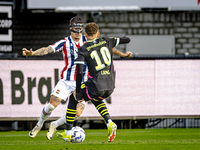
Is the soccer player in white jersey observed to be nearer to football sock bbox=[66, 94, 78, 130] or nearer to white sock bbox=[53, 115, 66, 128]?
white sock bbox=[53, 115, 66, 128]

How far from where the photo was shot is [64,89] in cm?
837

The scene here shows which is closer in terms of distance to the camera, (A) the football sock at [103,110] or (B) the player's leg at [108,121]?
(B) the player's leg at [108,121]

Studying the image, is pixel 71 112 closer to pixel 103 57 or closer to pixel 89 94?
pixel 89 94

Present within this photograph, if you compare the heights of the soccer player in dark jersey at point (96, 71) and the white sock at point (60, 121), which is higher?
the soccer player in dark jersey at point (96, 71)

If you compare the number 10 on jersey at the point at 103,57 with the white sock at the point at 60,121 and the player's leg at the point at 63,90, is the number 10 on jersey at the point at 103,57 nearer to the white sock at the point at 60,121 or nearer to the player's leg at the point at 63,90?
the player's leg at the point at 63,90

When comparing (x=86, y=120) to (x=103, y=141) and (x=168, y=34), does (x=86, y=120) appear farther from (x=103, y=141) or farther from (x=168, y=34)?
(x=168, y=34)

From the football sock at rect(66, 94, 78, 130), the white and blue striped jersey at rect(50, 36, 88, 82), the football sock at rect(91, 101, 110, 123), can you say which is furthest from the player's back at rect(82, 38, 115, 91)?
the white and blue striped jersey at rect(50, 36, 88, 82)

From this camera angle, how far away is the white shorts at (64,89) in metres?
8.33

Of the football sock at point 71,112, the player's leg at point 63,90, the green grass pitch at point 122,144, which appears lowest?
the green grass pitch at point 122,144

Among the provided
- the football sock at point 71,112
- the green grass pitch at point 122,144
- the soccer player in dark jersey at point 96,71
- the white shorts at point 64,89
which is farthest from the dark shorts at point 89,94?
the green grass pitch at point 122,144

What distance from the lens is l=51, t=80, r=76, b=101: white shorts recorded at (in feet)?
27.3

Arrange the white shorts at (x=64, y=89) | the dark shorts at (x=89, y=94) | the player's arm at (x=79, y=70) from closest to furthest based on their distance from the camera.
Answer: the player's arm at (x=79, y=70)
the dark shorts at (x=89, y=94)
the white shorts at (x=64, y=89)

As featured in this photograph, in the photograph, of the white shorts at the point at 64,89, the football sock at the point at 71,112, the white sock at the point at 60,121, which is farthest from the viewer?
the white sock at the point at 60,121

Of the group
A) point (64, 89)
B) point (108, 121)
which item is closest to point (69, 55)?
point (64, 89)
